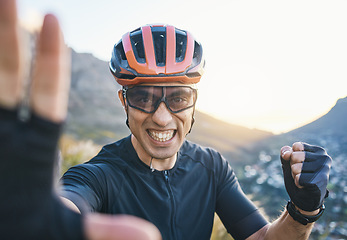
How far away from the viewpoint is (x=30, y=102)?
0.90m

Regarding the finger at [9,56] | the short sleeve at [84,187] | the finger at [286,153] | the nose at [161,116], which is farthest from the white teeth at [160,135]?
the finger at [9,56]

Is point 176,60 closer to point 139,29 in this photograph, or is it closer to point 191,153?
point 139,29

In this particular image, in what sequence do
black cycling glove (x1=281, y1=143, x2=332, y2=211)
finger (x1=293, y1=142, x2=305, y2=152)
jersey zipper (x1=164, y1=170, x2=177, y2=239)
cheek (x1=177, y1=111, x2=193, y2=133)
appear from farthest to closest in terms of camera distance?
cheek (x1=177, y1=111, x2=193, y2=133) → jersey zipper (x1=164, y1=170, x2=177, y2=239) → finger (x1=293, y1=142, x2=305, y2=152) → black cycling glove (x1=281, y1=143, x2=332, y2=211)

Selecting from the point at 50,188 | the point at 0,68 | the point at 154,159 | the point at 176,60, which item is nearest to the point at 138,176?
the point at 154,159

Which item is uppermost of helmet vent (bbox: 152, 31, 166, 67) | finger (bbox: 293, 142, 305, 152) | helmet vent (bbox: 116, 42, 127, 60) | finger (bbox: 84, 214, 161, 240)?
helmet vent (bbox: 152, 31, 166, 67)

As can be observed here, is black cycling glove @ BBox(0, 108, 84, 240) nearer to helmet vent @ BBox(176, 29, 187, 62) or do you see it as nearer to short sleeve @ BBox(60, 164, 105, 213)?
short sleeve @ BBox(60, 164, 105, 213)

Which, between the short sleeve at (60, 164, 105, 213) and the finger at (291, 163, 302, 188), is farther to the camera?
the finger at (291, 163, 302, 188)

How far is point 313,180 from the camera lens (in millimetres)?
2094

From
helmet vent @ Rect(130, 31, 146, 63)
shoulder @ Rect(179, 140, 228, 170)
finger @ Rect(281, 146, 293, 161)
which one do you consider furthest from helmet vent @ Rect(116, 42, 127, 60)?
finger @ Rect(281, 146, 293, 161)

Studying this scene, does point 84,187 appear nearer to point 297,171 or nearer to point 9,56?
point 9,56

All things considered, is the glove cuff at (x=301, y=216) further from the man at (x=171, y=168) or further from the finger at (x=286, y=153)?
the finger at (x=286, y=153)

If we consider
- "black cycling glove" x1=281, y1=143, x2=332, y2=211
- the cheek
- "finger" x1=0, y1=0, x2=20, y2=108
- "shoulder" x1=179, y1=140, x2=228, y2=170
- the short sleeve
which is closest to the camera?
"finger" x1=0, y1=0, x2=20, y2=108

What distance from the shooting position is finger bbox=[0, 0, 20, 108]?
811 mm

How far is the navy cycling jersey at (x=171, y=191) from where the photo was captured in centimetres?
230
